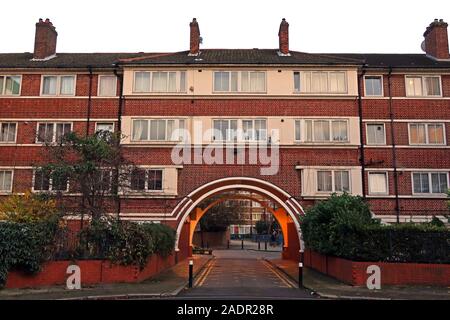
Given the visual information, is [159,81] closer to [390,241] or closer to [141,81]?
[141,81]

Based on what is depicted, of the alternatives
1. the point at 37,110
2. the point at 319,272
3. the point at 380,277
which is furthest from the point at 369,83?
the point at 37,110

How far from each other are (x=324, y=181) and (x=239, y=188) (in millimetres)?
5119

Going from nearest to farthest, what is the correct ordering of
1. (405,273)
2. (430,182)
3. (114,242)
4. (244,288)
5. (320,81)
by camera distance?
(244,288) < (405,273) < (114,242) < (430,182) < (320,81)

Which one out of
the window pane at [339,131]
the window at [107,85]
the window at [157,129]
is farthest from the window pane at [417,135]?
the window at [107,85]

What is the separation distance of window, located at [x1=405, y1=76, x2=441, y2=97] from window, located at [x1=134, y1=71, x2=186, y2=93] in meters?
14.1

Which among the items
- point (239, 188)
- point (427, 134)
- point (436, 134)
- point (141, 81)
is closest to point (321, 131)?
point (239, 188)

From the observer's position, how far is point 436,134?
88.3 ft

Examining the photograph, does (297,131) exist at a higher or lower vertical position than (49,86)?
lower

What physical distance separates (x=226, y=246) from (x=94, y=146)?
→ 148 feet

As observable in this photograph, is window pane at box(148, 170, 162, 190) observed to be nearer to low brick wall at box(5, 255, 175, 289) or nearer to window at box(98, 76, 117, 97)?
window at box(98, 76, 117, 97)

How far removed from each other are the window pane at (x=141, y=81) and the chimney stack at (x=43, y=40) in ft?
24.0

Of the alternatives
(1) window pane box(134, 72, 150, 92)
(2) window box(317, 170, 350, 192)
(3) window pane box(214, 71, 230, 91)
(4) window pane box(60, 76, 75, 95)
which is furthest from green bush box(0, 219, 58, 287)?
(2) window box(317, 170, 350, 192)

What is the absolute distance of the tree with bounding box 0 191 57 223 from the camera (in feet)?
61.1

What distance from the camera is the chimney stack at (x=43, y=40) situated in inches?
1169
